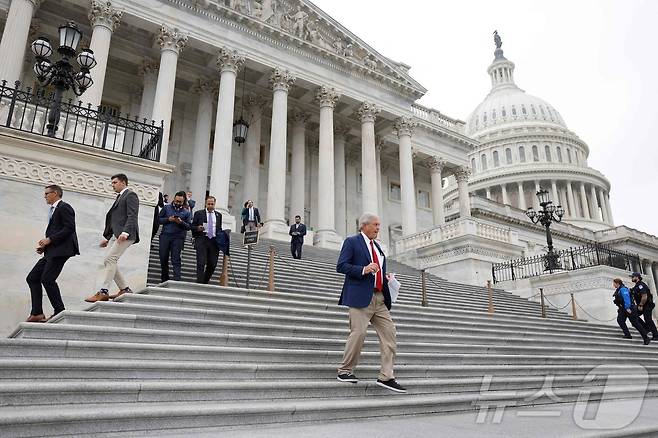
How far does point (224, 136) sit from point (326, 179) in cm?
A: 570

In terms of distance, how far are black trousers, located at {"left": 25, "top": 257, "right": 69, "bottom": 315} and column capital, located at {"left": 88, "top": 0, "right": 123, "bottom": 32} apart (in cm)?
1607

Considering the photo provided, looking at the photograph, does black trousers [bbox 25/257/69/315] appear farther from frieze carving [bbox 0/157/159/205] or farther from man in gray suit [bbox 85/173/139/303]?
frieze carving [bbox 0/157/159/205]

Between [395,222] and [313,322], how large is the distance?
26272 millimetres

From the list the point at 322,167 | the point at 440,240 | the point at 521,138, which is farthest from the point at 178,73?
the point at 521,138

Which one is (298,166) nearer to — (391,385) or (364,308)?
(364,308)

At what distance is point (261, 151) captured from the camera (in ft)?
92.4

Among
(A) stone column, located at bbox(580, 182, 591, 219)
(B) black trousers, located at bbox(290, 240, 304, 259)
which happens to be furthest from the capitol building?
(A) stone column, located at bbox(580, 182, 591, 219)

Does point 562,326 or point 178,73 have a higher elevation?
point 178,73

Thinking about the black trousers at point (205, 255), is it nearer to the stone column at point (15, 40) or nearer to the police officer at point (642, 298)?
the police officer at point (642, 298)

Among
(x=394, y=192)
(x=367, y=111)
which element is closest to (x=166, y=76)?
(x=367, y=111)

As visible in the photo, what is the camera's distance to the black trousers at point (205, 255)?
898 cm

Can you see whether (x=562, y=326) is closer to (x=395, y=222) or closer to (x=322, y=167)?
(x=322, y=167)

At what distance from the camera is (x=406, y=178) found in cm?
2689

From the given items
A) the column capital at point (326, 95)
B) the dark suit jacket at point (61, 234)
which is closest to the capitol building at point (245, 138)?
the column capital at point (326, 95)
